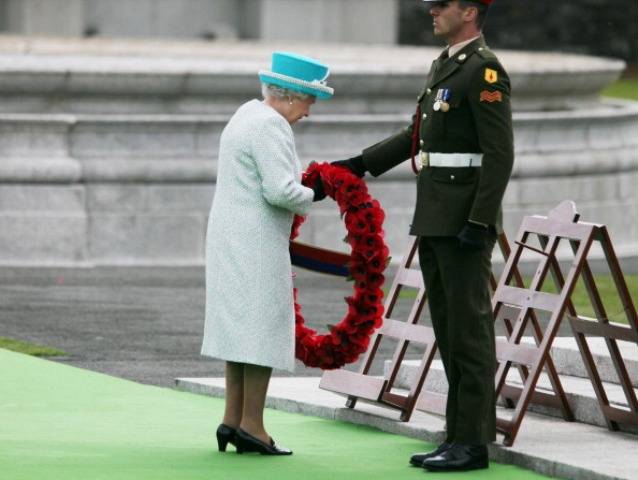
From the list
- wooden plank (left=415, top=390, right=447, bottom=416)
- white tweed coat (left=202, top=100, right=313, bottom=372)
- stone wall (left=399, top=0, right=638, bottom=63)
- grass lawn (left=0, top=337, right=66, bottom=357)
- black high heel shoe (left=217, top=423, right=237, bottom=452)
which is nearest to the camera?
white tweed coat (left=202, top=100, right=313, bottom=372)

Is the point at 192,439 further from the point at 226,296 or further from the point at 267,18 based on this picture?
the point at 267,18

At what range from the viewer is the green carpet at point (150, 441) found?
7.89m

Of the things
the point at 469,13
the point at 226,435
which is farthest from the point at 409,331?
the point at 469,13

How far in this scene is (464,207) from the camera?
7.88 metres

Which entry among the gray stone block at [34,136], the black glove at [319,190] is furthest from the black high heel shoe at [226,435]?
the gray stone block at [34,136]

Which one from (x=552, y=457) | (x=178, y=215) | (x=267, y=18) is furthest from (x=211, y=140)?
(x=552, y=457)

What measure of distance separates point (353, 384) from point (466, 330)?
1394mm

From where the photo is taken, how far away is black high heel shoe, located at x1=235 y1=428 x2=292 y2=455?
8172 millimetres

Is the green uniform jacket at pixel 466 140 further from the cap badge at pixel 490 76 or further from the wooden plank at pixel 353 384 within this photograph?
the wooden plank at pixel 353 384

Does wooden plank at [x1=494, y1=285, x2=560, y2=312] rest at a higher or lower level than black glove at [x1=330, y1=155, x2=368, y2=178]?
lower

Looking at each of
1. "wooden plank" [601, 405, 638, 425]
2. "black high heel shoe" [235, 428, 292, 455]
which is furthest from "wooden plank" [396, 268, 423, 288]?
"black high heel shoe" [235, 428, 292, 455]

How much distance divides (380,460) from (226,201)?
1.17m

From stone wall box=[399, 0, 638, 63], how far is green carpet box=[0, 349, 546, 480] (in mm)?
40880

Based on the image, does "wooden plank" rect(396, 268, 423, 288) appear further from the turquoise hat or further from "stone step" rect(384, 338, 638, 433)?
the turquoise hat
